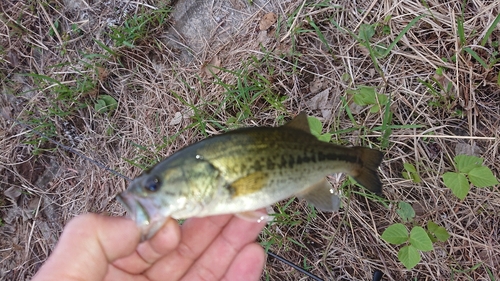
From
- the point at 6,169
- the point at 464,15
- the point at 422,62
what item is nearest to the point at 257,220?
the point at 422,62

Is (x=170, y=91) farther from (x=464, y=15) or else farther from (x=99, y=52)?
(x=464, y=15)

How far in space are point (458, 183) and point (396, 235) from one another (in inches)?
23.5

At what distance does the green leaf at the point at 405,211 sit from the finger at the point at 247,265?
1.38 meters

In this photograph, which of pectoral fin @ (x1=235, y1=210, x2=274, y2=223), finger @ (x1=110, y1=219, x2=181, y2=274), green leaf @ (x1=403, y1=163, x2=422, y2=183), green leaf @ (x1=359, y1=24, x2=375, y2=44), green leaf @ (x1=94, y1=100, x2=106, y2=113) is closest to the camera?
finger @ (x1=110, y1=219, x2=181, y2=274)

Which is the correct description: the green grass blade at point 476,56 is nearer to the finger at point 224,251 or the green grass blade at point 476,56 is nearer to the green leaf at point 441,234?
the green leaf at point 441,234

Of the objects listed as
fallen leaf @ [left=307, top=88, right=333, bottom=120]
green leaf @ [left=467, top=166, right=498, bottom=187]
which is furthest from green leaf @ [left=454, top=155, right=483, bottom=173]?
fallen leaf @ [left=307, top=88, right=333, bottom=120]

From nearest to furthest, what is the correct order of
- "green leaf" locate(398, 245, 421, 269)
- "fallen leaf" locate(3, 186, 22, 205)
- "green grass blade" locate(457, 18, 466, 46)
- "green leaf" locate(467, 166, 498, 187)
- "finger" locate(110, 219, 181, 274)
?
"finger" locate(110, 219, 181, 274), "green leaf" locate(467, 166, 498, 187), "green leaf" locate(398, 245, 421, 269), "green grass blade" locate(457, 18, 466, 46), "fallen leaf" locate(3, 186, 22, 205)

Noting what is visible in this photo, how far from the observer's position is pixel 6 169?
5.00 metres

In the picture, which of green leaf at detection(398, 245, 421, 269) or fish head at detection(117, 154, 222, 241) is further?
green leaf at detection(398, 245, 421, 269)

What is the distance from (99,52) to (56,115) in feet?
2.85

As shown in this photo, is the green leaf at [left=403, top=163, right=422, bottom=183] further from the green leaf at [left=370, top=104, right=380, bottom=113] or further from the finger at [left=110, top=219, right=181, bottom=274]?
the finger at [left=110, top=219, right=181, bottom=274]

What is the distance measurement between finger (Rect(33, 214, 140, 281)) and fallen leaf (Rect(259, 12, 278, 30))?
2591 millimetres

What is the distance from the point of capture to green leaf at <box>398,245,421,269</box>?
311cm

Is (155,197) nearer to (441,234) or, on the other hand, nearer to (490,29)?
(441,234)
